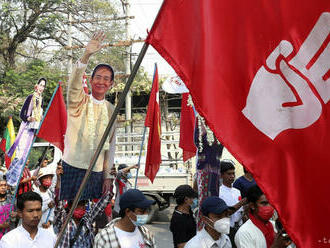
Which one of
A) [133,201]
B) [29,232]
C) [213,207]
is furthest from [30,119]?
[213,207]

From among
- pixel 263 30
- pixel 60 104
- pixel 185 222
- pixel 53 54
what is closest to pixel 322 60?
pixel 263 30

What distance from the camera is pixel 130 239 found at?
367 centimetres

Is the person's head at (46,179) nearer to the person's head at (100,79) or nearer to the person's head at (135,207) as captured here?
the person's head at (100,79)

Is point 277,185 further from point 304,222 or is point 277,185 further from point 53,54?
point 53,54

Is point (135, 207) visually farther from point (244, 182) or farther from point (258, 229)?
point (244, 182)

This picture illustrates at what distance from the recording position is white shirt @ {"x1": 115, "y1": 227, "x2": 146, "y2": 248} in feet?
11.9

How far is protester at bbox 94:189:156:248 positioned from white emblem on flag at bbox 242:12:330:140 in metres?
1.66

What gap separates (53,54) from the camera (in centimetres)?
2466

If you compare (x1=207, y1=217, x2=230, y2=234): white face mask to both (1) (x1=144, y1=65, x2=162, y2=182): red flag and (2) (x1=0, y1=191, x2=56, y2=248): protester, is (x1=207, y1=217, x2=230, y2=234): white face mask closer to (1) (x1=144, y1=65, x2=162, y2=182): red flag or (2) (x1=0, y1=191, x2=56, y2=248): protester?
(2) (x1=0, y1=191, x2=56, y2=248): protester

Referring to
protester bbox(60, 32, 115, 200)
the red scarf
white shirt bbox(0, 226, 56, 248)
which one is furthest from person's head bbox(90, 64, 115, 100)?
the red scarf

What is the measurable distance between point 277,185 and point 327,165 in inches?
10.2

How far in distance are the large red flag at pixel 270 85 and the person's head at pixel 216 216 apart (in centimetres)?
143

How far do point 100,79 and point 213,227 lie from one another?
2266 mm

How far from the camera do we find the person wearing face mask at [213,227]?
3662mm
